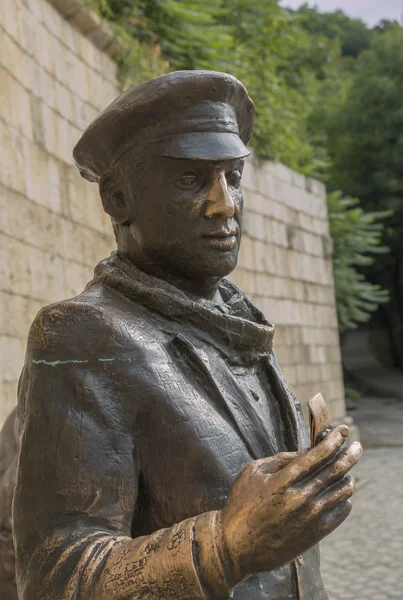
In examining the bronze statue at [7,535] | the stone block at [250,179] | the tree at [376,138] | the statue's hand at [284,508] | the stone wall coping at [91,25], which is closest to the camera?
the statue's hand at [284,508]

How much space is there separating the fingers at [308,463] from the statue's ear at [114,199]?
2.20 feet

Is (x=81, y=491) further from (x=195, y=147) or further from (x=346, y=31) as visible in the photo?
(x=346, y=31)

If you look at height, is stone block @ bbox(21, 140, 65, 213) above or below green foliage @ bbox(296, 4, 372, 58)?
below

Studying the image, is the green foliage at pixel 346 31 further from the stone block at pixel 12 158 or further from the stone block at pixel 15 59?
the stone block at pixel 12 158

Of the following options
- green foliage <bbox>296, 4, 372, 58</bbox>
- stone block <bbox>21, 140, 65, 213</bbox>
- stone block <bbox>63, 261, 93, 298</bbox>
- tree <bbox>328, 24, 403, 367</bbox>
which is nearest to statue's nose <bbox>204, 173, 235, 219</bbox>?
stone block <bbox>21, 140, 65, 213</bbox>

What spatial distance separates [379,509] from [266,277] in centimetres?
331

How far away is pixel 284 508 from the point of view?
1.27 meters

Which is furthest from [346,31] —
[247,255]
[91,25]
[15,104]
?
[15,104]

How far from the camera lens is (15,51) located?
17.7ft

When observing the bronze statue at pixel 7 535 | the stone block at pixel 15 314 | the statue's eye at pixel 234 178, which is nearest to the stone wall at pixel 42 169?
the stone block at pixel 15 314

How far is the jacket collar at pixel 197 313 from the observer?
1.62 metres

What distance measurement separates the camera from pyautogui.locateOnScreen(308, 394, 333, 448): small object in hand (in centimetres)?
141

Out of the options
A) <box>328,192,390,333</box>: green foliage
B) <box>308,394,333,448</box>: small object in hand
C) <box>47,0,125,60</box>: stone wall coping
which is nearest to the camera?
<box>308,394,333,448</box>: small object in hand

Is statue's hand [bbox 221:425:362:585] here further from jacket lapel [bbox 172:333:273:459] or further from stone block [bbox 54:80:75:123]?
A: stone block [bbox 54:80:75:123]
